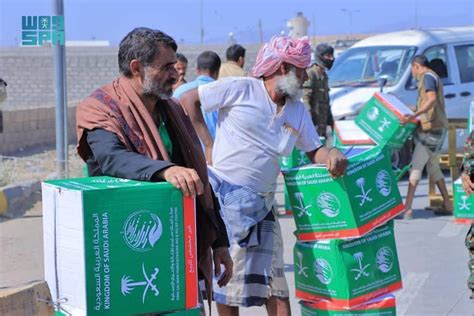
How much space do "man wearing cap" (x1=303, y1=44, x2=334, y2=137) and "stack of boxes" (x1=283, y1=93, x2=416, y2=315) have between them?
6.19m

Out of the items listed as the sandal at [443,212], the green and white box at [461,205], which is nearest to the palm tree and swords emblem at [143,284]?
the green and white box at [461,205]

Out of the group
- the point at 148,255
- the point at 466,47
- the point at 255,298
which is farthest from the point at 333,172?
the point at 466,47

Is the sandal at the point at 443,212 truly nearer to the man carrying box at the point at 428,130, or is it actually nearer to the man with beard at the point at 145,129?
the man carrying box at the point at 428,130

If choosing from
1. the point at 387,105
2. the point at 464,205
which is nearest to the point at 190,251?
the point at 464,205

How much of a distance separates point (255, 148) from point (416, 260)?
380 centimetres

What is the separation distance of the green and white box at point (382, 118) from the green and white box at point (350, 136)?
15cm

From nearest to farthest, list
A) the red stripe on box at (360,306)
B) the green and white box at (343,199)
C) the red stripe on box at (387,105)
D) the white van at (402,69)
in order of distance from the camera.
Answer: the green and white box at (343,199) < the red stripe on box at (360,306) < the red stripe on box at (387,105) < the white van at (402,69)

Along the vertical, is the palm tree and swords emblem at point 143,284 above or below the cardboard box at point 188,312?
above

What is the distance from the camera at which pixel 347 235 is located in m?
5.12

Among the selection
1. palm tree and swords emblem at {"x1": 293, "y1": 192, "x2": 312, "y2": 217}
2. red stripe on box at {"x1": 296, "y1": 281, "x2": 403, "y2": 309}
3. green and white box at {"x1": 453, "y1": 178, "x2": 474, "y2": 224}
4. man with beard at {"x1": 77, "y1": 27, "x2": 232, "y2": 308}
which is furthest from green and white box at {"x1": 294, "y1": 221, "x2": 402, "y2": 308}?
green and white box at {"x1": 453, "y1": 178, "x2": 474, "y2": 224}

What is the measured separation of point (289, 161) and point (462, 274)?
2472 millimetres

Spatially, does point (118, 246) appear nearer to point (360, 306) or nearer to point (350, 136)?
point (360, 306)

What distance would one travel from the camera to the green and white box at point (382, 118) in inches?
404

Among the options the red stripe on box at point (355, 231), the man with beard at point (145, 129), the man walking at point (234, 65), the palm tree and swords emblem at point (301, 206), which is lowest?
the red stripe on box at point (355, 231)
